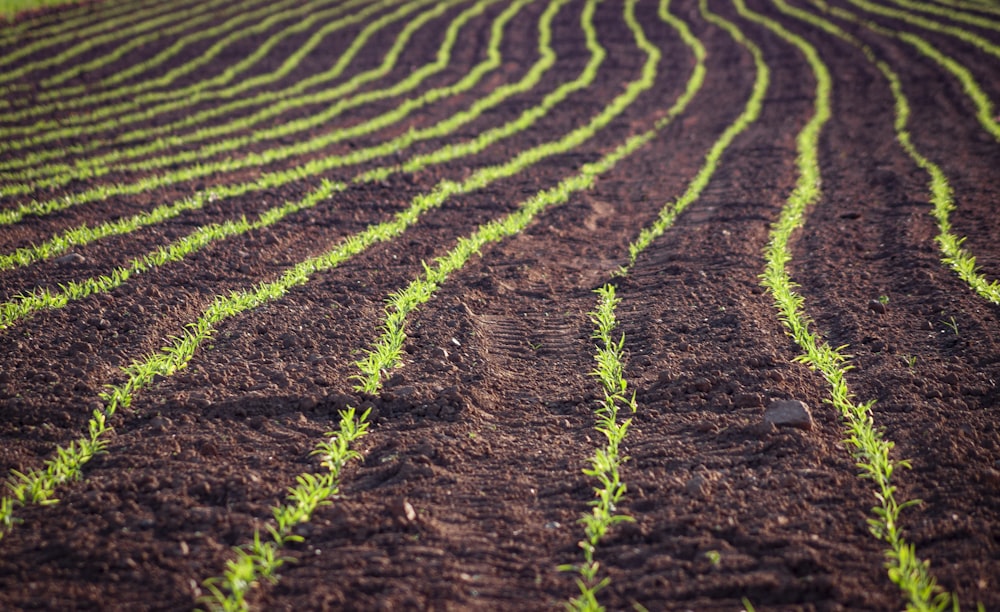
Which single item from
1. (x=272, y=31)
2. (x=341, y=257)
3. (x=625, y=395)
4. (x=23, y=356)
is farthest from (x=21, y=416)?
(x=272, y=31)

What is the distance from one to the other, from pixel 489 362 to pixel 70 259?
4.31m

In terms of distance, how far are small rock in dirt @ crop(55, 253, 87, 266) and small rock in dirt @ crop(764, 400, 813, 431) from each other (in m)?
6.11

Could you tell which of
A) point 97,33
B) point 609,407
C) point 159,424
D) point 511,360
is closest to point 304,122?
point 511,360

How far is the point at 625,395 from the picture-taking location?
4.84 m

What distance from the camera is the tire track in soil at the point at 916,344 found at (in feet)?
11.5

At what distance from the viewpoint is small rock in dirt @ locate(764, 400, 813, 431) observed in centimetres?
431

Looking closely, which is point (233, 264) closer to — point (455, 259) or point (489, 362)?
point (455, 259)

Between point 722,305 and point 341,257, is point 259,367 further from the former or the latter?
point 722,305

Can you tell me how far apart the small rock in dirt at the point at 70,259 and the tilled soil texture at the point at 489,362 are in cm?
3

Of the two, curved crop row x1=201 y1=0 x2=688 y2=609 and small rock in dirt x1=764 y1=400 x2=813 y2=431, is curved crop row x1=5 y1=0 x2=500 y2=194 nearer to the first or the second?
curved crop row x1=201 y1=0 x2=688 y2=609

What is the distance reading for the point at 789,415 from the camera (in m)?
4.37

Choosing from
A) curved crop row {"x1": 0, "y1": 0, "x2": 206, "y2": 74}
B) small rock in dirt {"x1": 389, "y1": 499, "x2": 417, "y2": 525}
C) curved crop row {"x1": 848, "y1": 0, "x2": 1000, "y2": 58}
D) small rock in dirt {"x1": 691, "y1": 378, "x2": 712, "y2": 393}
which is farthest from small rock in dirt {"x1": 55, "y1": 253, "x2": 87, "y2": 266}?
curved crop row {"x1": 848, "y1": 0, "x2": 1000, "y2": 58}

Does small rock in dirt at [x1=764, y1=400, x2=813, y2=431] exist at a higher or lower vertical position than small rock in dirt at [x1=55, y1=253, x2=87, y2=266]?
lower

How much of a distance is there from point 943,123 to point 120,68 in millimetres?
19481
